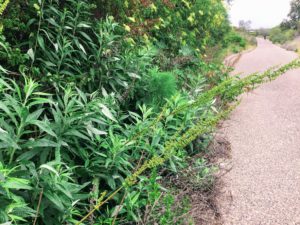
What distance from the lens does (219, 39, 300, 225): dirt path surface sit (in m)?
3.05

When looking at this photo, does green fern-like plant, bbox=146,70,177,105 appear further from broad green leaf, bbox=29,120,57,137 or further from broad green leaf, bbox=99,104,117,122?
broad green leaf, bbox=29,120,57,137

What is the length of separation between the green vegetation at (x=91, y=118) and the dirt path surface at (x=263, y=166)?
0.41 meters

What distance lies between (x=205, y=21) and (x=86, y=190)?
652 cm

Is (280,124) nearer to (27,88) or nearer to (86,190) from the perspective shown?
(86,190)

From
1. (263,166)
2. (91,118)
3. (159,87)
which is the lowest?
(263,166)

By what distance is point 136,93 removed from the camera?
381cm

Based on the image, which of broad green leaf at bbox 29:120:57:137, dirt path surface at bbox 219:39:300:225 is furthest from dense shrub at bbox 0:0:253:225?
dirt path surface at bbox 219:39:300:225

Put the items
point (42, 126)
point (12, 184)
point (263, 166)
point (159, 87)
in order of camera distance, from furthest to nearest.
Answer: point (263, 166), point (159, 87), point (42, 126), point (12, 184)

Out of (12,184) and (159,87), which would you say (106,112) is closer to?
(12,184)

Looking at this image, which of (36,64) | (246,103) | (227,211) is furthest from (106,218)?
(246,103)

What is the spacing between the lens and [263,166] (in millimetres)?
3992

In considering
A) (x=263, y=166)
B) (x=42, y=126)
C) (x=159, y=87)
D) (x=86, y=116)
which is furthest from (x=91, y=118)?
(x=263, y=166)

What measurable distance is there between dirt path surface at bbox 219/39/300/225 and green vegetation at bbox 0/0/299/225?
41cm

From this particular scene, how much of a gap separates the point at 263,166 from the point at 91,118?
8.18 feet
